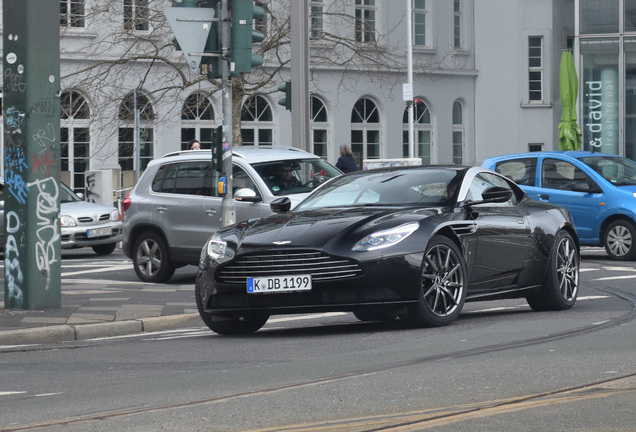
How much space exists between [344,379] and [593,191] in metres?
13.0

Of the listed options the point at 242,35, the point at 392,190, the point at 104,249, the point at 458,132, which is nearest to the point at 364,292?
the point at 392,190

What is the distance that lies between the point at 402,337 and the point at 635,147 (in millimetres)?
35156

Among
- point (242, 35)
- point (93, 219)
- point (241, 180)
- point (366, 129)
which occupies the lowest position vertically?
point (93, 219)

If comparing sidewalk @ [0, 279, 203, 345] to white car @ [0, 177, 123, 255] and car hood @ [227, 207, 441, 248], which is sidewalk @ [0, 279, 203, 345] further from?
white car @ [0, 177, 123, 255]

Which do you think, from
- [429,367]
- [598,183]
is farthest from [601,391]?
[598,183]

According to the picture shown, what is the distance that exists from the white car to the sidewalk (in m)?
8.17

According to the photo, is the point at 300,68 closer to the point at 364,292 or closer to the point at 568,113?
the point at 364,292

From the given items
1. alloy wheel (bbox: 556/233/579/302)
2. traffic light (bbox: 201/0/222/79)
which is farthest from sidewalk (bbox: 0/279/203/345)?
alloy wheel (bbox: 556/233/579/302)

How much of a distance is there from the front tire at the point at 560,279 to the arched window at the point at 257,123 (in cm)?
3195

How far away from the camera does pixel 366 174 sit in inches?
460

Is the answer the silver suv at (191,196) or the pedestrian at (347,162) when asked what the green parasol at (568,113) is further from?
the silver suv at (191,196)

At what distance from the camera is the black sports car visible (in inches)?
388

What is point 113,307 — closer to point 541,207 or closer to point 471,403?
point 541,207

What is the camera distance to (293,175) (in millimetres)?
16969
